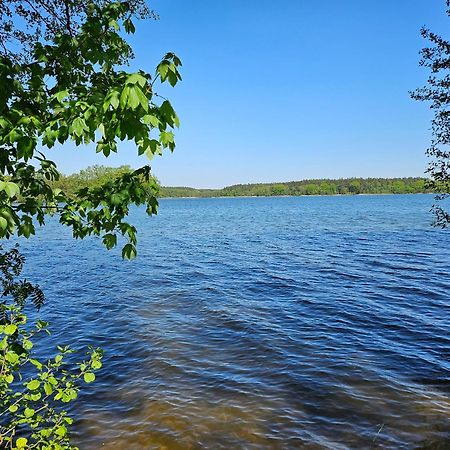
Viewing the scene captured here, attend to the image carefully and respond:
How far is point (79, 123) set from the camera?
3.55 metres

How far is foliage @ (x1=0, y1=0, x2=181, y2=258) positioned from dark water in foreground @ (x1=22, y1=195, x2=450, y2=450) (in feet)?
17.3

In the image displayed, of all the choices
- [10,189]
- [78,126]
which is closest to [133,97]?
[78,126]

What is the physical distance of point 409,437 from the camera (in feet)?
25.3

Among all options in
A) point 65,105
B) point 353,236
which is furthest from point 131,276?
point 353,236

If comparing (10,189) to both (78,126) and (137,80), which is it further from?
(137,80)

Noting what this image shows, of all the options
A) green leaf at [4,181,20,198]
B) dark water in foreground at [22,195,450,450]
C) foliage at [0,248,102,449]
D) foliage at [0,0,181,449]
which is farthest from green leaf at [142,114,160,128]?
dark water in foreground at [22,195,450,450]

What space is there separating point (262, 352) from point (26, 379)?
6.86m

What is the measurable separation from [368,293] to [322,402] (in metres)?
11.1

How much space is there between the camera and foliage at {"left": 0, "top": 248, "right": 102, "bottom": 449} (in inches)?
163

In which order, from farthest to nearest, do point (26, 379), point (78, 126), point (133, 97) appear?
point (26, 379), point (78, 126), point (133, 97)

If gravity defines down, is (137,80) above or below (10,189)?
above

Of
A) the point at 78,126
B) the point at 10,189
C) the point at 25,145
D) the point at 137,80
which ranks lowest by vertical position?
the point at 10,189

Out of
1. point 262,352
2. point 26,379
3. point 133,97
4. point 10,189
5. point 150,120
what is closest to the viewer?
point 133,97

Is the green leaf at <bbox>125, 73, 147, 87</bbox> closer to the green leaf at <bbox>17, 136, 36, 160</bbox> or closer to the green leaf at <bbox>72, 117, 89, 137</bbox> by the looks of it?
the green leaf at <bbox>72, 117, 89, 137</bbox>
